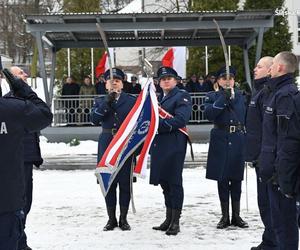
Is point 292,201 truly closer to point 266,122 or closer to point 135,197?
point 266,122

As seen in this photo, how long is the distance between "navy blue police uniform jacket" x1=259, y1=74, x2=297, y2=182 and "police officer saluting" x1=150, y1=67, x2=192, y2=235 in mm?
1738

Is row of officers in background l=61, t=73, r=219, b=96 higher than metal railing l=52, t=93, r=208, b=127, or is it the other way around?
row of officers in background l=61, t=73, r=219, b=96

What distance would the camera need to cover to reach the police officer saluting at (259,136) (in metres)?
5.32

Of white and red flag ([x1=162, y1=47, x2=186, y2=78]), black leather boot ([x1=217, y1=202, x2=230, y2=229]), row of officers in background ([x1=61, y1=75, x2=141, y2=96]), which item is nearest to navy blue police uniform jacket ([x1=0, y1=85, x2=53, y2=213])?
black leather boot ([x1=217, y1=202, x2=230, y2=229])

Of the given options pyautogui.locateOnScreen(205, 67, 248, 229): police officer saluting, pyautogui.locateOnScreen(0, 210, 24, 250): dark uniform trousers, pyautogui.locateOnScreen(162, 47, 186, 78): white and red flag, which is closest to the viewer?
pyautogui.locateOnScreen(0, 210, 24, 250): dark uniform trousers

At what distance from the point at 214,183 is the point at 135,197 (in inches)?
68.2

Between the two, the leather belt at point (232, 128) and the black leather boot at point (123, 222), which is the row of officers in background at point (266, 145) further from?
the black leather boot at point (123, 222)

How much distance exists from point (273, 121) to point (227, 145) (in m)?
2.06

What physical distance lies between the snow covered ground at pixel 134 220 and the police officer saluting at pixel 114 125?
0.70 feet

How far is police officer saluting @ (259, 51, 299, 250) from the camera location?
4.46 m

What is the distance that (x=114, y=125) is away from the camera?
6.63m

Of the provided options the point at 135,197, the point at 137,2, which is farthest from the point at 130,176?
the point at 137,2

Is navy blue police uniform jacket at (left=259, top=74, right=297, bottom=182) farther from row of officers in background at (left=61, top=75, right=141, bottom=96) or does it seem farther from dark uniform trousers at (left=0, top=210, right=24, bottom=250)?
row of officers in background at (left=61, top=75, right=141, bottom=96)

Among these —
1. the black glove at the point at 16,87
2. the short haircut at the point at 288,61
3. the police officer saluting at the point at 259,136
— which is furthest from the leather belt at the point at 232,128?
the black glove at the point at 16,87
